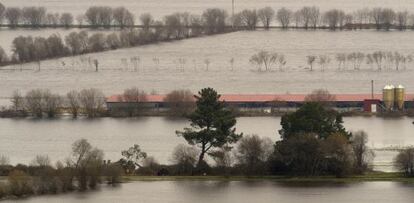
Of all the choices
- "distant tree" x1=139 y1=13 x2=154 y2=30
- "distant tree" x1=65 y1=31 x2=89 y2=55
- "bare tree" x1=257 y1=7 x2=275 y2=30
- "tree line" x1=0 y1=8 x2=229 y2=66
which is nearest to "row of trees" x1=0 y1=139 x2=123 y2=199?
"tree line" x1=0 y1=8 x2=229 y2=66

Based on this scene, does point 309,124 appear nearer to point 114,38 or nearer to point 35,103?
point 35,103

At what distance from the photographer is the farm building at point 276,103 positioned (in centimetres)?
2225

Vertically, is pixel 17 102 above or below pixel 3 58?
below

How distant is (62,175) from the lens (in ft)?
51.6

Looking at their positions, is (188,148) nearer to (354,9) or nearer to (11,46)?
(11,46)

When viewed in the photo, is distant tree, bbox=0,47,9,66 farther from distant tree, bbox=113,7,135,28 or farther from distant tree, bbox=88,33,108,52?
distant tree, bbox=113,7,135,28

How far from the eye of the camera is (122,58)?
29.8 metres

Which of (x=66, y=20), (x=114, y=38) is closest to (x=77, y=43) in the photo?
(x=114, y=38)

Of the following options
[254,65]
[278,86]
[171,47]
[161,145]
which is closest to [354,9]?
[171,47]

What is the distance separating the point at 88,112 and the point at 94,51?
918 cm

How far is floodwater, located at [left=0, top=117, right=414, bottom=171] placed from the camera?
1825cm

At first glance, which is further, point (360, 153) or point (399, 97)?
point (399, 97)

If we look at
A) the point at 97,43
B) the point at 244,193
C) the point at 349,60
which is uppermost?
the point at 97,43

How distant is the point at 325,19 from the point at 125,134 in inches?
735
